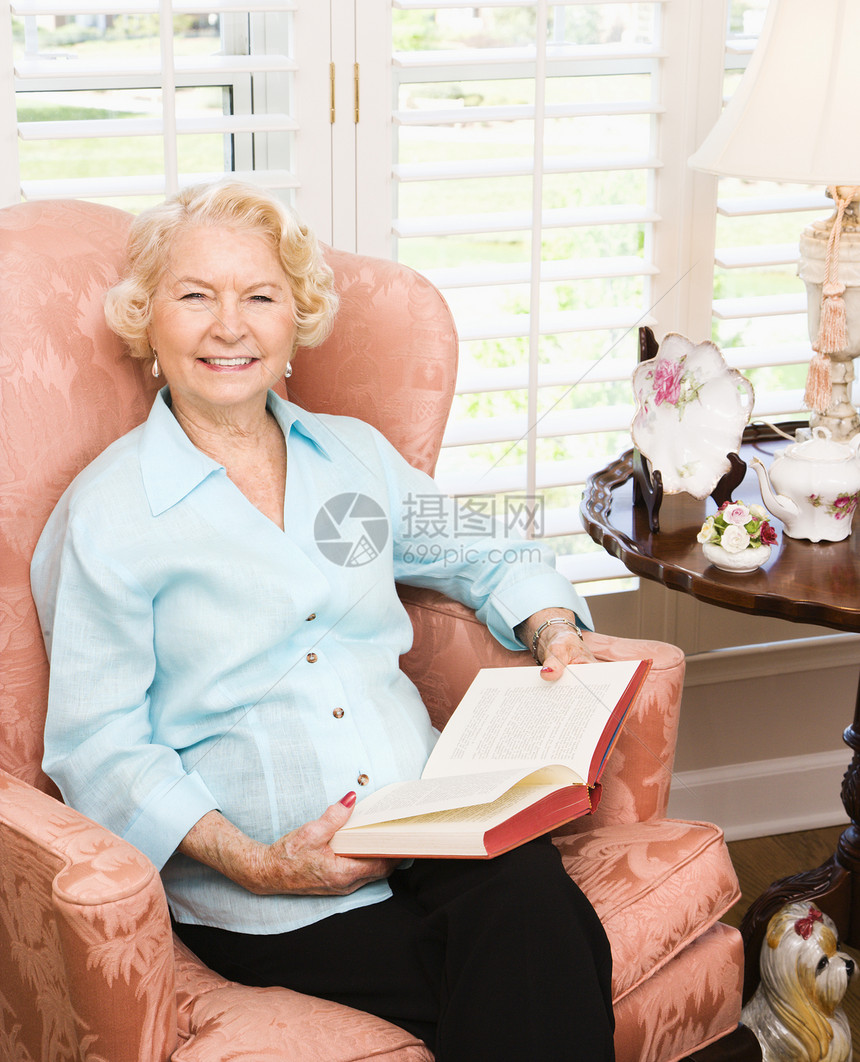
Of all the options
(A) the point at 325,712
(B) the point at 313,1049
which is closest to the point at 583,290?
(A) the point at 325,712

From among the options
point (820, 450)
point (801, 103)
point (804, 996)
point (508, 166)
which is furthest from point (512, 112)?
point (804, 996)

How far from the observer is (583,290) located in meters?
1.99

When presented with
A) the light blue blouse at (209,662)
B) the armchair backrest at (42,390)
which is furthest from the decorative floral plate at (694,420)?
the armchair backrest at (42,390)

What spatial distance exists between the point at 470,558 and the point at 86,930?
2.21ft

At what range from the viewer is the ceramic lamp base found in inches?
57.6

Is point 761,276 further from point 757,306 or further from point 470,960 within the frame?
point 470,960

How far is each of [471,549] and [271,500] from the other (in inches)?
10.5

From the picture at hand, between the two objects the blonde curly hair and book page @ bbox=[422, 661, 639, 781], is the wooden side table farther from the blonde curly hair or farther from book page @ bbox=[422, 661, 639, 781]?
the blonde curly hair

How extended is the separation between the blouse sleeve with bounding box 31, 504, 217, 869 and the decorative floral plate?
2.40 ft

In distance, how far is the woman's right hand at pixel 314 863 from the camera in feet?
3.69

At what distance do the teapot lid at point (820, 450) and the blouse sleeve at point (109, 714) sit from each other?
0.85m

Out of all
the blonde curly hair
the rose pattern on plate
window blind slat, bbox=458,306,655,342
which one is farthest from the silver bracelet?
window blind slat, bbox=458,306,655,342

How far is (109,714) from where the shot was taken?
3.91ft

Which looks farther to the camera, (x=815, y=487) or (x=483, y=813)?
(x=815, y=487)
